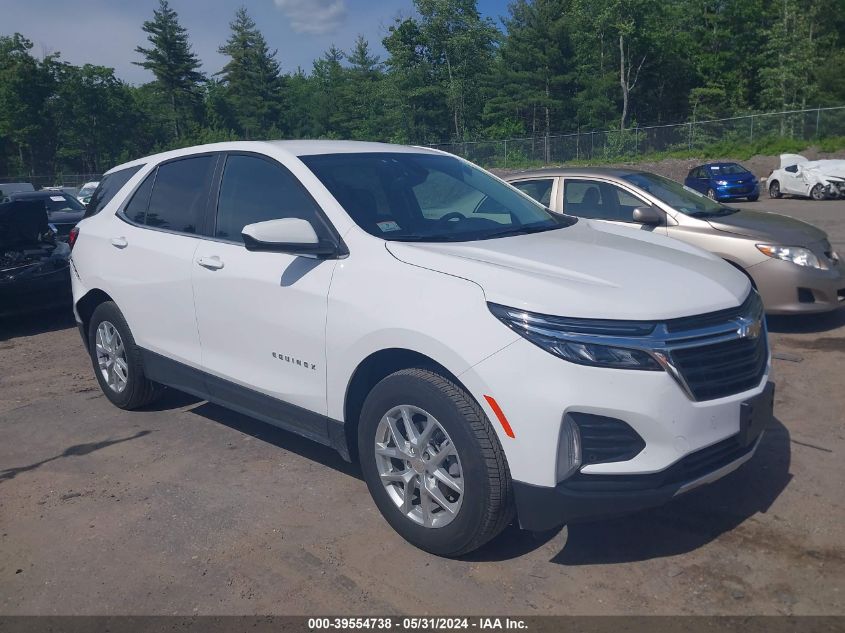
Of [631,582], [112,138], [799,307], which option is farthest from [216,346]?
[112,138]

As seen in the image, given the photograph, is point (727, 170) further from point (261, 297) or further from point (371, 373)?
point (371, 373)

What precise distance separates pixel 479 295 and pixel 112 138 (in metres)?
77.9

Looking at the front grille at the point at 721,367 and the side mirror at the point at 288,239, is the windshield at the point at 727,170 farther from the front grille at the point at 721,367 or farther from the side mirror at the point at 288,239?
the side mirror at the point at 288,239

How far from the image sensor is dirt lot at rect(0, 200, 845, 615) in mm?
3218

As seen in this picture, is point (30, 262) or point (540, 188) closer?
point (540, 188)

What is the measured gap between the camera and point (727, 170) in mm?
27469

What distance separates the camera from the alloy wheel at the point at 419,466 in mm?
3373

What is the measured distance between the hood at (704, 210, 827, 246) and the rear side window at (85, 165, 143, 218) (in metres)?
5.38

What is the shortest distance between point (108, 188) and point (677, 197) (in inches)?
219

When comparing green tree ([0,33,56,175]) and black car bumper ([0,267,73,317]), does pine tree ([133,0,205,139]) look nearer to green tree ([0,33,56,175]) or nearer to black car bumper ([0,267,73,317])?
green tree ([0,33,56,175])

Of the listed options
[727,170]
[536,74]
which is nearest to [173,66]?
[536,74]

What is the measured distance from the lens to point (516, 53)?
52938 mm

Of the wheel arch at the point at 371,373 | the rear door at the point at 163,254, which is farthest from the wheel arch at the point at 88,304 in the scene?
the wheel arch at the point at 371,373
